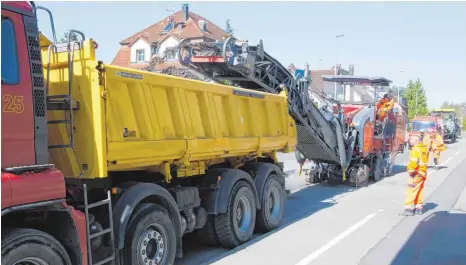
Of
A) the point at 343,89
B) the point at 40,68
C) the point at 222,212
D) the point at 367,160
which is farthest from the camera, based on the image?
the point at 343,89

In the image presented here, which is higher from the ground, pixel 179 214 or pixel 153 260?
pixel 179 214

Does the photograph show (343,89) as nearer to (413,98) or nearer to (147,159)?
(147,159)

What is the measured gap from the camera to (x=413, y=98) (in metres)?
61.1

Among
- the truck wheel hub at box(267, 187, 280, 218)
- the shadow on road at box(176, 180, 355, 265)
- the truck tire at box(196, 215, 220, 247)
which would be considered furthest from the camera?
the truck wheel hub at box(267, 187, 280, 218)

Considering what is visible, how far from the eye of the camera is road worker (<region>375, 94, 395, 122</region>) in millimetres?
13812

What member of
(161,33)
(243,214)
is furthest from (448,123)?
(243,214)

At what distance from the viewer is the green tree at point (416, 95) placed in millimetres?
60125

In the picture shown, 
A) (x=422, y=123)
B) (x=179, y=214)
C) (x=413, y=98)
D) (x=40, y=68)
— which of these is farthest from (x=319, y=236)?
(x=413, y=98)

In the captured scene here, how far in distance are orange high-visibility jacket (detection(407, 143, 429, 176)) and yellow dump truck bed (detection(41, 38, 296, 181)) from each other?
331cm

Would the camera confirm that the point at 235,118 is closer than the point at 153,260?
No

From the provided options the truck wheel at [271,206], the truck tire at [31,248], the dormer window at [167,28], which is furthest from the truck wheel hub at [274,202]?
the dormer window at [167,28]

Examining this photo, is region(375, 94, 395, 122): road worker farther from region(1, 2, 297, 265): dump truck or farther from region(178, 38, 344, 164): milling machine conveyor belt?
region(1, 2, 297, 265): dump truck

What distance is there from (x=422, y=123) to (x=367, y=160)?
23.4m

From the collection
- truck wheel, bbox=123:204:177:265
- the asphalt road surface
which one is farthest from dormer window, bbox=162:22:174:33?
truck wheel, bbox=123:204:177:265
